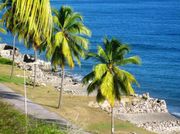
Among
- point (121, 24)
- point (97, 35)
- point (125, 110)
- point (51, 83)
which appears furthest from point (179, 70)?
point (121, 24)

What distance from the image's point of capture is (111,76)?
32656mm

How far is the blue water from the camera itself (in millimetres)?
66750

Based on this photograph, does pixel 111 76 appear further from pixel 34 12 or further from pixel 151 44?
pixel 151 44

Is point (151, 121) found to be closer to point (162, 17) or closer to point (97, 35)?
point (97, 35)

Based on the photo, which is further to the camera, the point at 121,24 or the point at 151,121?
the point at 121,24

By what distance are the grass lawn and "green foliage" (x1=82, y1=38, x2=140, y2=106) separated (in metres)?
2.94

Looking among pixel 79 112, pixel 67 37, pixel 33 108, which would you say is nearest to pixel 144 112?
pixel 79 112

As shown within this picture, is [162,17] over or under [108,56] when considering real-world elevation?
over

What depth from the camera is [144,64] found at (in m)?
84.9

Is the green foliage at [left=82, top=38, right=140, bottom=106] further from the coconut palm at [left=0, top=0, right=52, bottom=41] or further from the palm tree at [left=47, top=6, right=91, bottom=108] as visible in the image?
the coconut palm at [left=0, top=0, right=52, bottom=41]

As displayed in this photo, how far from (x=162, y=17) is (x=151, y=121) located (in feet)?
425

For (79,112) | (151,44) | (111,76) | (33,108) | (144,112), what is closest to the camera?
(111,76)

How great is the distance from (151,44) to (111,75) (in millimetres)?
76447

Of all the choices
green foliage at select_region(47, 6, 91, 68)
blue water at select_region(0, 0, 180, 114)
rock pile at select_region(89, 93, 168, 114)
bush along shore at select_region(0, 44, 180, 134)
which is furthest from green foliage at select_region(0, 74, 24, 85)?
blue water at select_region(0, 0, 180, 114)
